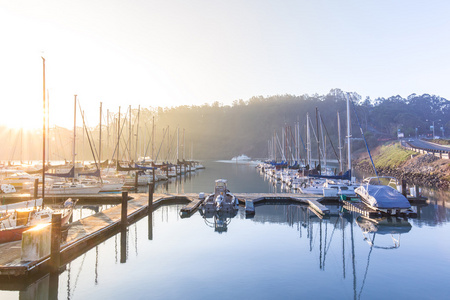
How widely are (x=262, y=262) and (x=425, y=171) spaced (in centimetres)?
5366

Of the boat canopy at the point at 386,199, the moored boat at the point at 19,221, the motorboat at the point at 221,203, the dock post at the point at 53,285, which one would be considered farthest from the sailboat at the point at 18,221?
the boat canopy at the point at 386,199

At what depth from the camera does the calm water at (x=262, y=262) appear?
45.5 feet

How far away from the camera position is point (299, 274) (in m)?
15.8

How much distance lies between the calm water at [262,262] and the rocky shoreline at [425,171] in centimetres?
2611

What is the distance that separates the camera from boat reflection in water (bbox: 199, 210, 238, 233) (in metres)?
25.5

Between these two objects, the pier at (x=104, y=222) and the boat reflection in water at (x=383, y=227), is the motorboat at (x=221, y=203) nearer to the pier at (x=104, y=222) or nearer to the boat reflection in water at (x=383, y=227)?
the pier at (x=104, y=222)

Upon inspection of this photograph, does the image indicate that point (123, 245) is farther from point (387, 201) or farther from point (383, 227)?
point (387, 201)

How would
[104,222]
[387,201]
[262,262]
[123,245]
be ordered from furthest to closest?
1. [387,201]
2. [104,222]
3. [123,245]
4. [262,262]

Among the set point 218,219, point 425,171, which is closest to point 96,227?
point 218,219

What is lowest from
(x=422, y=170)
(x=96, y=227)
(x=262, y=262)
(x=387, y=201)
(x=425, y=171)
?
(x=262, y=262)

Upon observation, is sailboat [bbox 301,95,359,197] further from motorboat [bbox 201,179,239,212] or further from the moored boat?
Answer: the moored boat

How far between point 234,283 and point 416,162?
211 ft

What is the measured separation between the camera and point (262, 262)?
17391 mm

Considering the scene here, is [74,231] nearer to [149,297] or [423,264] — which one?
[149,297]
